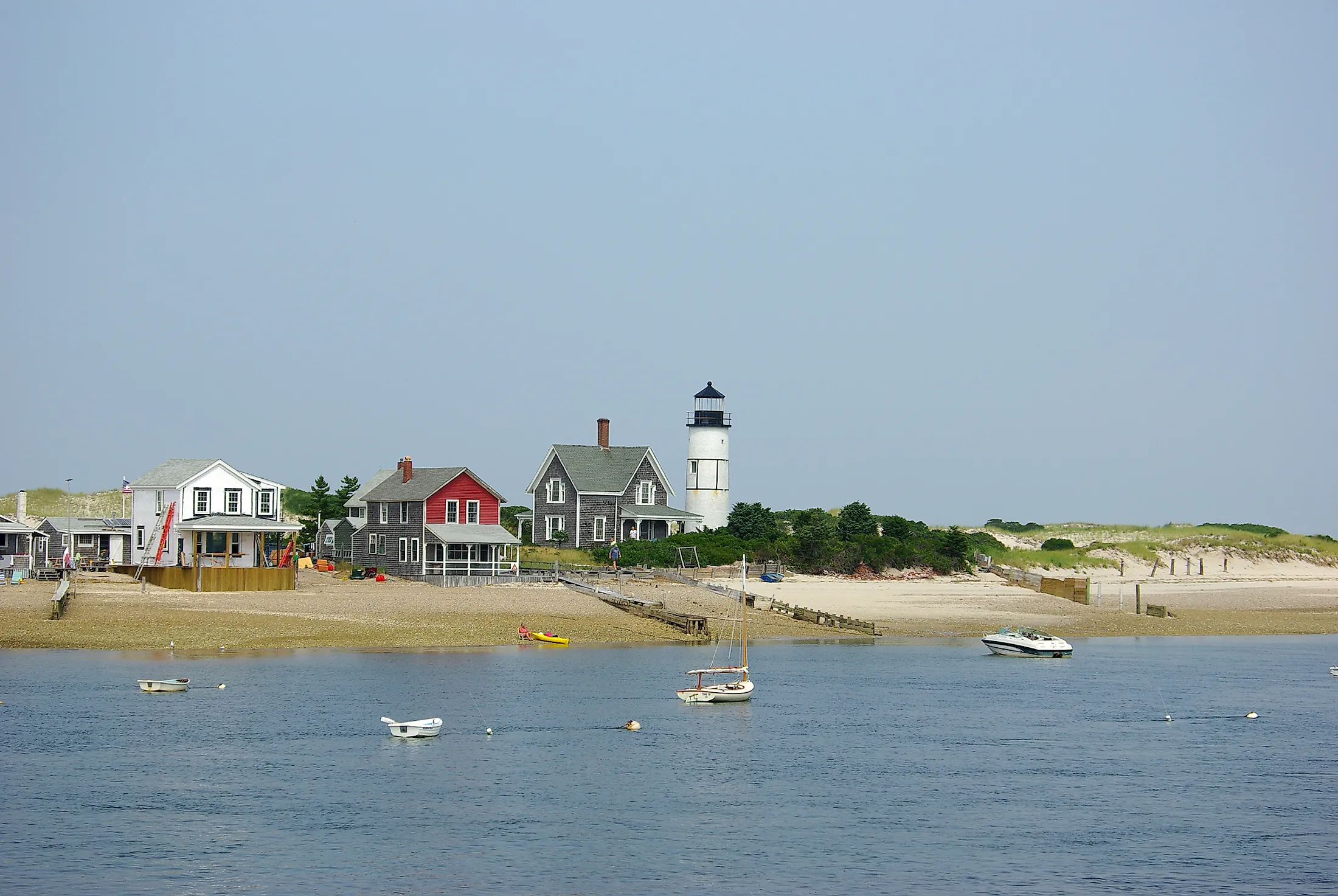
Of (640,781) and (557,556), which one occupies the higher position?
(557,556)

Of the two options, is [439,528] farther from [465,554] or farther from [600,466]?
[600,466]

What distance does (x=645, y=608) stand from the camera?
6875cm

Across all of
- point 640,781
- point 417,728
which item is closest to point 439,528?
point 417,728

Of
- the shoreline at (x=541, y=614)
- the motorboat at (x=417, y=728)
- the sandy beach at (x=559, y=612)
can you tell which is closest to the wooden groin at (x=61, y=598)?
the shoreline at (x=541, y=614)

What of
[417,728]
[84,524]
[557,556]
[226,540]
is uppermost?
[84,524]

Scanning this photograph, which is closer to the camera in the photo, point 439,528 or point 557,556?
point 439,528

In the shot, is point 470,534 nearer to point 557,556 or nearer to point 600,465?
point 557,556

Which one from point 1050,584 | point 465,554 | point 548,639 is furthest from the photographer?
point 1050,584

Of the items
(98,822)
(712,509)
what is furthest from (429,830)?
(712,509)

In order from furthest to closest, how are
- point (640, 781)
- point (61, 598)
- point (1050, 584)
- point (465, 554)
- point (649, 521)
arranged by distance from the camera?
point (649, 521), point (1050, 584), point (465, 554), point (61, 598), point (640, 781)

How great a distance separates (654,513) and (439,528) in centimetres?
2033

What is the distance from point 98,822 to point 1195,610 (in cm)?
7109

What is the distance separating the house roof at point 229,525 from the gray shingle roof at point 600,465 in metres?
26.1

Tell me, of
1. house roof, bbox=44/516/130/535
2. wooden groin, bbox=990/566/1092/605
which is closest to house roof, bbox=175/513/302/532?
house roof, bbox=44/516/130/535
